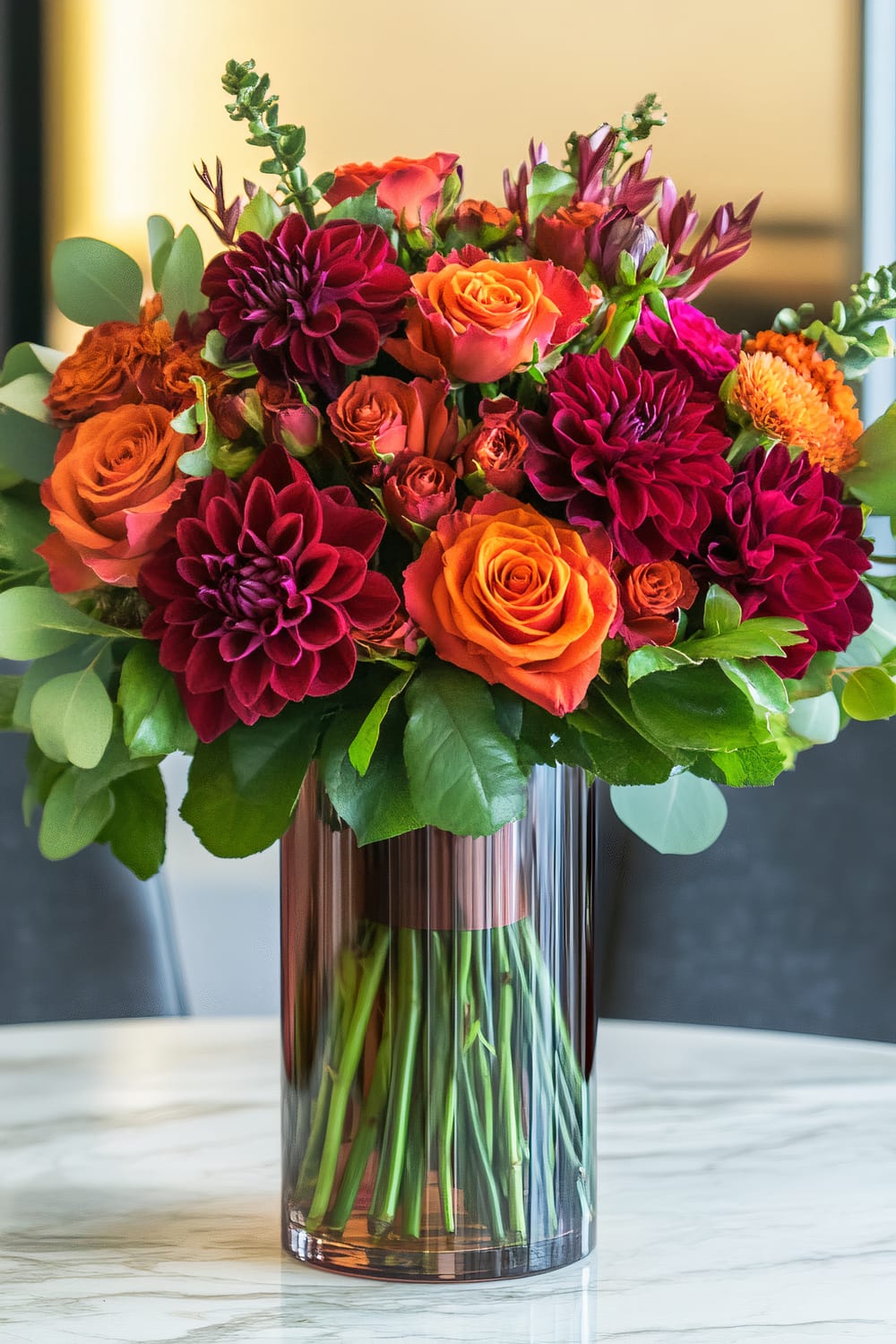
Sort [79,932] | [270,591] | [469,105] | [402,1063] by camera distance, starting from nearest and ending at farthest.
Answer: [270,591]
[402,1063]
[79,932]
[469,105]

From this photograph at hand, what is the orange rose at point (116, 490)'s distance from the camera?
594mm

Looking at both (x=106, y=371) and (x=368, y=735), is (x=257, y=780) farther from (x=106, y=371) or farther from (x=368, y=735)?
(x=106, y=371)

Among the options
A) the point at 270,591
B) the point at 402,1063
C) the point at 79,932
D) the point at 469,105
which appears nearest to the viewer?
the point at 270,591

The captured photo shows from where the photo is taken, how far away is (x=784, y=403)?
631mm

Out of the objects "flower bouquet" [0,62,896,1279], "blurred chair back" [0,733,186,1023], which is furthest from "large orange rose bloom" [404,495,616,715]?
"blurred chair back" [0,733,186,1023]

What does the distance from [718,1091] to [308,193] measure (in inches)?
26.2

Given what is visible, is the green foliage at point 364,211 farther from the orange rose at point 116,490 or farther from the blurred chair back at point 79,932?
the blurred chair back at point 79,932

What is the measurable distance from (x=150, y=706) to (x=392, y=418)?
0.16 metres

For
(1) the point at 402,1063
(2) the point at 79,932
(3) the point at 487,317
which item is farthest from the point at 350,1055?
(2) the point at 79,932

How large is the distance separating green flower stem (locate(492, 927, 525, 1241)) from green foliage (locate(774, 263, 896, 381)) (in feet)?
1.01

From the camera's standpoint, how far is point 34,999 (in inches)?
62.3

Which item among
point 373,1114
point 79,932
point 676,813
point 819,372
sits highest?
point 819,372

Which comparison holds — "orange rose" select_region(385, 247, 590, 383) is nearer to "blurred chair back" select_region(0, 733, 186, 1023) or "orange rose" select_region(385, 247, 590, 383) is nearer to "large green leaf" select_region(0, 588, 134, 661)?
"large green leaf" select_region(0, 588, 134, 661)

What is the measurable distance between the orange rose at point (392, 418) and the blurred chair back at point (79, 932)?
3.40 ft
